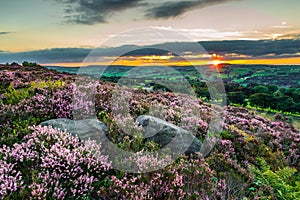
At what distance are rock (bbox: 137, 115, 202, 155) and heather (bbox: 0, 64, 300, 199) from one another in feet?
0.82

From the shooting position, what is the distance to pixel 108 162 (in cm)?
536

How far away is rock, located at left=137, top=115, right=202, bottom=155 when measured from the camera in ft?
21.9

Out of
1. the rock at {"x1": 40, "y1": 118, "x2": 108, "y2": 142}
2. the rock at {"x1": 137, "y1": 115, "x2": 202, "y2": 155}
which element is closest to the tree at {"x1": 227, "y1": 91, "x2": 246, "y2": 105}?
the rock at {"x1": 137, "y1": 115, "x2": 202, "y2": 155}

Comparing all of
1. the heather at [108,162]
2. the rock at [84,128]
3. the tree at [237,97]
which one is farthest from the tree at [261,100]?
the rock at [84,128]

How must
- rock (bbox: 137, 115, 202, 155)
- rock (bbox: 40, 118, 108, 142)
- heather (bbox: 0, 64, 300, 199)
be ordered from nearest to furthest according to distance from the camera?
heather (bbox: 0, 64, 300, 199) < rock (bbox: 40, 118, 108, 142) < rock (bbox: 137, 115, 202, 155)

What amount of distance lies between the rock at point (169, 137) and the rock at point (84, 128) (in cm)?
116

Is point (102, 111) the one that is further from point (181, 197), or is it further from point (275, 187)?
point (275, 187)

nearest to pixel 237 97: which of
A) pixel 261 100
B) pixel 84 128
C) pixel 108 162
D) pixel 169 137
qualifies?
pixel 261 100

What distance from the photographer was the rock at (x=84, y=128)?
20.3ft

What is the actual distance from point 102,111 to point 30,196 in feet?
14.2

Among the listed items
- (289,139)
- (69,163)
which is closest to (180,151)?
(69,163)

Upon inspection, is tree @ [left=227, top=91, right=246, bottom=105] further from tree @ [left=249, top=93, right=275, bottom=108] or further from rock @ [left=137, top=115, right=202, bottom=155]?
rock @ [left=137, top=115, right=202, bottom=155]

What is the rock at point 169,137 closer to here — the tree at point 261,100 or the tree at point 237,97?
the tree at point 261,100

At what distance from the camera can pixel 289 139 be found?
11.6 m
